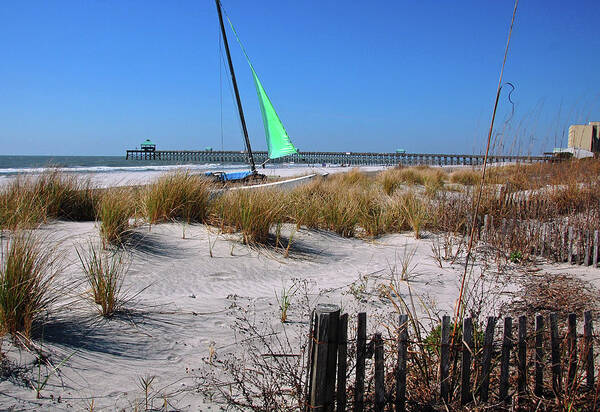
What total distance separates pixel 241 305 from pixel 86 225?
8.72ft

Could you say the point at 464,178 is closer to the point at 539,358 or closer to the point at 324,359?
the point at 539,358

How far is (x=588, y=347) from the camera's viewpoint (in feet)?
6.95

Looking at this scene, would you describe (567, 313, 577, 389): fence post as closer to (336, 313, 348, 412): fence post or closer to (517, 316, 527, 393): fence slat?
(517, 316, 527, 393): fence slat

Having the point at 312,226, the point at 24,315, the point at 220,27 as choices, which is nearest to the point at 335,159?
the point at 220,27

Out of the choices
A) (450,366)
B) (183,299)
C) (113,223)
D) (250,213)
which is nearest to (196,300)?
(183,299)

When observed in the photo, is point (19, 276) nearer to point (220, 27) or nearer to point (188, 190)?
point (188, 190)

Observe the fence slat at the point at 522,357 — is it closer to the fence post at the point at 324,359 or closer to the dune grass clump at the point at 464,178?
the fence post at the point at 324,359

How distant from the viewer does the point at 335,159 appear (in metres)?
67.2

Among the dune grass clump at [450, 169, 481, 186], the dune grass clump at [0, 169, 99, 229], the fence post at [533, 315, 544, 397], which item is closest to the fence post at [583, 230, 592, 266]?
the fence post at [533, 315, 544, 397]

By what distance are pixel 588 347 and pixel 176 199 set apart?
16.2ft

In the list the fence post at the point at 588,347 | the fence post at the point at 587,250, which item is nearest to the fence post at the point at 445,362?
the fence post at the point at 588,347

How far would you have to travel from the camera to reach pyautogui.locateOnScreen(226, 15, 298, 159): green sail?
1509cm

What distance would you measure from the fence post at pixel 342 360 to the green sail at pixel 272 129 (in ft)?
44.3

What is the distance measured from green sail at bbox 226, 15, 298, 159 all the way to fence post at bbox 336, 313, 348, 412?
44.3ft
